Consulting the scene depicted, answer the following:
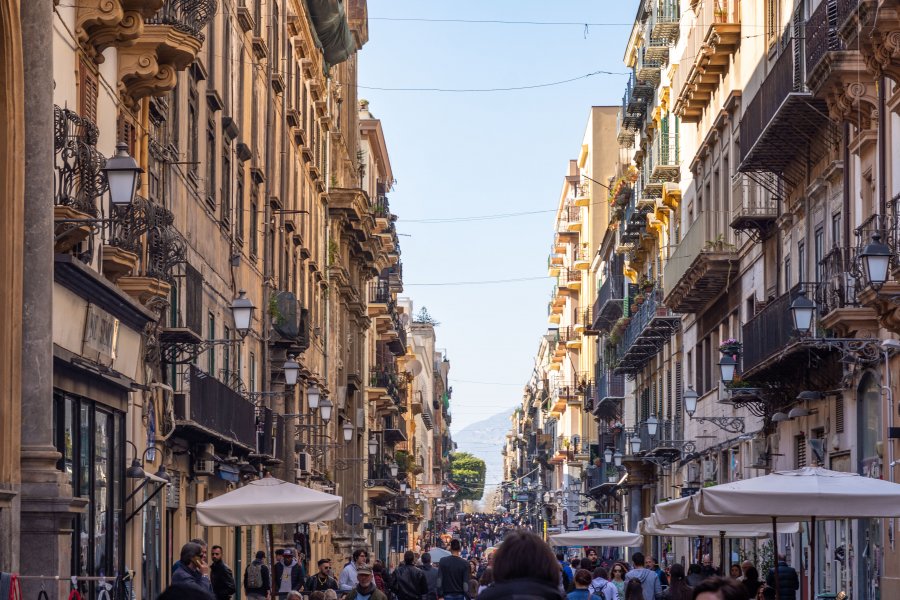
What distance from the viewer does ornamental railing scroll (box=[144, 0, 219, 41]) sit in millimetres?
20531

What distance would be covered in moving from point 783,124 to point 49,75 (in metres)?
16.2

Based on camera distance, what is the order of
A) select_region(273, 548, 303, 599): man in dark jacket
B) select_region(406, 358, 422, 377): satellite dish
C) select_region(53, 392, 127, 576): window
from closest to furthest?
select_region(53, 392, 127, 576): window
select_region(273, 548, 303, 599): man in dark jacket
select_region(406, 358, 422, 377): satellite dish

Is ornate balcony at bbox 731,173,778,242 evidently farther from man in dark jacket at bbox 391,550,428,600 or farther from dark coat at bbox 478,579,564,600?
dark coat at bbox 478,579,564,600

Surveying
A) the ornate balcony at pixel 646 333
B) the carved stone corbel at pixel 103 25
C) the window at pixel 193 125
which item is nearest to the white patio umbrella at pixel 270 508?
the carved stone corbel at pixel 103 25

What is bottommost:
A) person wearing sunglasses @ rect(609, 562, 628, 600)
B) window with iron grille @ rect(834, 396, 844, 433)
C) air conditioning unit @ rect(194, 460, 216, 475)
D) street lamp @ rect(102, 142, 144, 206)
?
person wearing sunglasses @ rect(609, 562, 628, 600)

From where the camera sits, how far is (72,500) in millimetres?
13648

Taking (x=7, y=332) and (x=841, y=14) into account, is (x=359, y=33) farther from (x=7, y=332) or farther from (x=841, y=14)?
(x=7, y=332)

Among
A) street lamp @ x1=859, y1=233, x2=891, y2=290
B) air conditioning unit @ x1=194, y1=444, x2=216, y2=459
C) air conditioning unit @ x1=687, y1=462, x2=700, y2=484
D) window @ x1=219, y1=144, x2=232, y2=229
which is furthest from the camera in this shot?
air conditioning unit @ x1=687, y1=462, x2=700, y2=484

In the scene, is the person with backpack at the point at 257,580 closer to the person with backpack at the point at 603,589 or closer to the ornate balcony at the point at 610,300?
the person with backpack at the point at 603,589

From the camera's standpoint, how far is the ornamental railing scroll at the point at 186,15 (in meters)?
20.5

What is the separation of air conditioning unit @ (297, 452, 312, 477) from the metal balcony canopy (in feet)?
39.1

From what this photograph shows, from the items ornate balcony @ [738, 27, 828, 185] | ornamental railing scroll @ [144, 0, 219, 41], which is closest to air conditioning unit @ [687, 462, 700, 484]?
ornate balcony @ [738, 27, 828, 185]

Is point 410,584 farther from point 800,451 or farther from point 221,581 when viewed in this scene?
point 800,451

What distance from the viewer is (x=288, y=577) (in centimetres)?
2641
